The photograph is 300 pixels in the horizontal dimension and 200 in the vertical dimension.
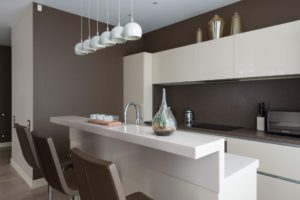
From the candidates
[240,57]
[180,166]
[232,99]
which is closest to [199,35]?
[240,57]

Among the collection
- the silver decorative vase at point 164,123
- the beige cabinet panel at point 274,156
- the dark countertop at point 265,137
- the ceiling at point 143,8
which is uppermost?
the ceiling at point 143,8

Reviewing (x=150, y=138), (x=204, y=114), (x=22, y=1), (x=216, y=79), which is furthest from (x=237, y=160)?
(x=22, y=1)

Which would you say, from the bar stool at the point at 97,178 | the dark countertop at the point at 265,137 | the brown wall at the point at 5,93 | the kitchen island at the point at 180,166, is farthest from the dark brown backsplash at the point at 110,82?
the brown wall at the point at 5,93

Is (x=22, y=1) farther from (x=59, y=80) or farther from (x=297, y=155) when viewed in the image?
(x=297, y=155)

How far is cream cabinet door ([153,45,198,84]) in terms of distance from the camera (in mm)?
2984

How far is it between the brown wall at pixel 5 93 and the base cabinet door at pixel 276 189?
5.87m

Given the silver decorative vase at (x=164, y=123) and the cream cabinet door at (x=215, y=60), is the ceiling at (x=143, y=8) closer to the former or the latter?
the cream cabinet door at (x=215, y=60)

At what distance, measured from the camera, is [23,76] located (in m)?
3.29

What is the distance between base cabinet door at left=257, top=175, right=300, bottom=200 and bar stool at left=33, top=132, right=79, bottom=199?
1.82m

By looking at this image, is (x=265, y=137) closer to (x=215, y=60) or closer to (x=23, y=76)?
(x=215, y=60)

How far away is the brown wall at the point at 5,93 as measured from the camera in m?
5.28

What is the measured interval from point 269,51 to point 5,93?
5.97m

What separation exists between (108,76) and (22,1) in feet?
5.41

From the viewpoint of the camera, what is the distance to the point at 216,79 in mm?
2691
